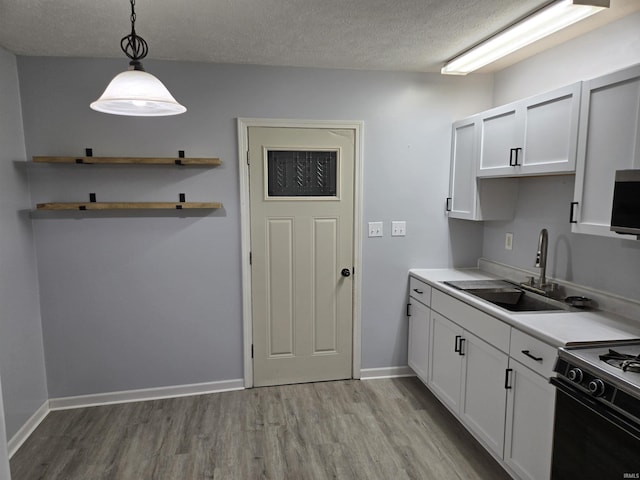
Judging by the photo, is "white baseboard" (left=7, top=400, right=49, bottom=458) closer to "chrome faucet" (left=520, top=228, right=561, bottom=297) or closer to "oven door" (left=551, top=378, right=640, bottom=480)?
"oven door" (left=551, top=378, right=640, bottom=480)

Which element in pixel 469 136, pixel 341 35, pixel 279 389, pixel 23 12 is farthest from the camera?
pixel 279 389

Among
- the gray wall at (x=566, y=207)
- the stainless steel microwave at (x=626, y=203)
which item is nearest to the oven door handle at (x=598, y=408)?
the stainless steel microwave at (x=626, y=203)

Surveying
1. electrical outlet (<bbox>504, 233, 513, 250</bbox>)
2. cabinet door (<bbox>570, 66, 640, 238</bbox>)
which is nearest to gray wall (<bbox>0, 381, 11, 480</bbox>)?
cabinet door (<bbox>570, 66, 640, 238</bbox>)

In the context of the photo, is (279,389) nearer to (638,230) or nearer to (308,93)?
(308,93)

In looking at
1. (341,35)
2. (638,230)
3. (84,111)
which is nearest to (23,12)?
(84,111)

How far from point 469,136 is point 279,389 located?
8.15 feet

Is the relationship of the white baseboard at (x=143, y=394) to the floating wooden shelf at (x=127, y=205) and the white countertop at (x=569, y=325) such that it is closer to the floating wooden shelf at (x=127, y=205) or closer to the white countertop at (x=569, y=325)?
the floating wooden shelf at (x=127, y=205)

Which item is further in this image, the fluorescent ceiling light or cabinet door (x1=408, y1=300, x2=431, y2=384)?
cabinet door (x1=408, y1=300, x2=431, y2=384)

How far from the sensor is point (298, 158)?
3209mm

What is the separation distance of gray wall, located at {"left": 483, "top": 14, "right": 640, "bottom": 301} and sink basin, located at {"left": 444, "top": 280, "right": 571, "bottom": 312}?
0.23m

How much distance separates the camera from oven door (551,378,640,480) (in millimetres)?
1460

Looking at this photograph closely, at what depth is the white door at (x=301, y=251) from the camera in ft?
10.5

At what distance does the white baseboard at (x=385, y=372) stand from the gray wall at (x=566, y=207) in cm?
121

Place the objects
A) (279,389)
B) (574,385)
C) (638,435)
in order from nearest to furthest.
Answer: (638,435), (574,385), (279,389)
